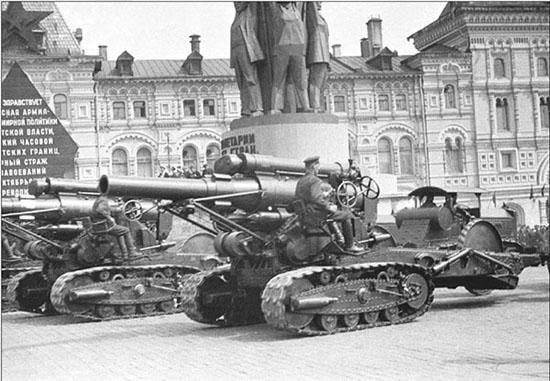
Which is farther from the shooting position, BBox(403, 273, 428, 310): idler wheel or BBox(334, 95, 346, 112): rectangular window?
BBox(334, 95, 346, 112): rectangular window

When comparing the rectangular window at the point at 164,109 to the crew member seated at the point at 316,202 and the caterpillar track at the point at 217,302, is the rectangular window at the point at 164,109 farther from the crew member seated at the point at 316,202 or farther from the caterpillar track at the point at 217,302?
the crew member seated at the point at 316,202

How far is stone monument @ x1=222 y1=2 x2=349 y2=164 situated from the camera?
58.6ft

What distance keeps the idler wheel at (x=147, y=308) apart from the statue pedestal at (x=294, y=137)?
15.5ft

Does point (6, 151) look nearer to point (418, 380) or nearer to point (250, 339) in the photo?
point (250, 339)

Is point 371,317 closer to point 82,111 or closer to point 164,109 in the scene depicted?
point 82,111

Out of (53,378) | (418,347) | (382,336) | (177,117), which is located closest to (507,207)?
(382,336)

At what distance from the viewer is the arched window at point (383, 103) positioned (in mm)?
44188

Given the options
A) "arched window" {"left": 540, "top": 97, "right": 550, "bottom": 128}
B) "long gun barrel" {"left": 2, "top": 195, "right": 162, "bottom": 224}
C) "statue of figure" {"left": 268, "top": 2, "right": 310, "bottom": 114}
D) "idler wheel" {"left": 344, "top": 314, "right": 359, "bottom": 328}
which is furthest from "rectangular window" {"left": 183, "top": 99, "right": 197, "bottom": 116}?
"idler wheel" {"left": 344, "top": 314, "right": 359, "bottom": 328}

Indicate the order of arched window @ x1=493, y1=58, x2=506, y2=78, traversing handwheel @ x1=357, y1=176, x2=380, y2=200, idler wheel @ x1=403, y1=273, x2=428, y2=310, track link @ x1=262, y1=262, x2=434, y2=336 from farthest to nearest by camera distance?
arched window @ x1=493, y1=58, x2=506, y2=78, traversing handwheel @ x1=357, y1=176, x2=380, y2=200, idler wheel @ x1=403, y1=273, x2=428, y2=310, track link @ x1=262, y1=262, x2=434, y2=336

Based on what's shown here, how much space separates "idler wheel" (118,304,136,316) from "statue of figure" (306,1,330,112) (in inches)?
267

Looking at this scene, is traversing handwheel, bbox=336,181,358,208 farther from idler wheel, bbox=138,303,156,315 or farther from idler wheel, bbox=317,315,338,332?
idler wheel, bbox=138,303,156,315

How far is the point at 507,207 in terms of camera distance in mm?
15516

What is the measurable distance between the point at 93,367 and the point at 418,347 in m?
3.20

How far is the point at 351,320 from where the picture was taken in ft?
34.9
